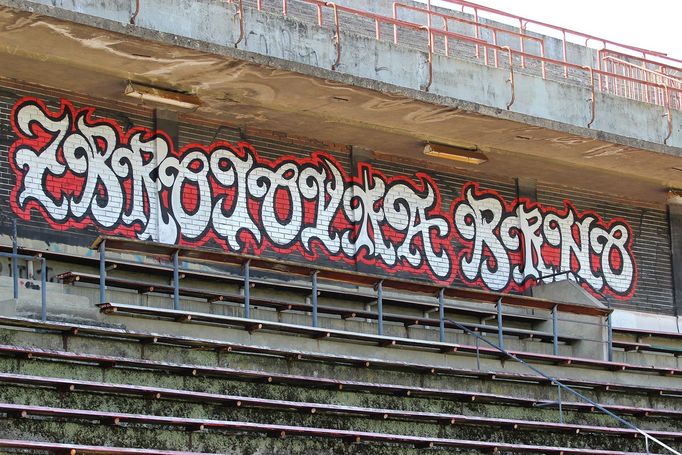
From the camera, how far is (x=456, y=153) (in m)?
20.3

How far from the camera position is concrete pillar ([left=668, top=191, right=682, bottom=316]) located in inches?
906

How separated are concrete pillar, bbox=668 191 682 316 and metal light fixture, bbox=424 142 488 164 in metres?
4.00

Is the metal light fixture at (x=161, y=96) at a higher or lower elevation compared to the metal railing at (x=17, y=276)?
higher

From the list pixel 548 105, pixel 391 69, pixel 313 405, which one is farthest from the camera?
pixel 548 105

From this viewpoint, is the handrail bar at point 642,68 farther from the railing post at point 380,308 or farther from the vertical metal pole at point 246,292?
the vertical metal pole at point 246,292

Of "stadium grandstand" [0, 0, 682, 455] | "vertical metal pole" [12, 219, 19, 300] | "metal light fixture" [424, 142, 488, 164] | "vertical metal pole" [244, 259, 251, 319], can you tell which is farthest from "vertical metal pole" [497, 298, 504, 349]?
"vertical metal pole" [12, 219, 19, 300]

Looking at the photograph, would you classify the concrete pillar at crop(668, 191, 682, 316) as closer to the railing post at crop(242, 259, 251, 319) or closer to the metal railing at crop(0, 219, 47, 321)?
the railing post at crop(242, 259, 251, 319)

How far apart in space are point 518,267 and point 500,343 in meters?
3.16

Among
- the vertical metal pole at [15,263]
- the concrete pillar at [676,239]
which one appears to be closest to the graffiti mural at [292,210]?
the vertical metal pole at [15,263]

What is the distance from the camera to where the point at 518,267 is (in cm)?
2147

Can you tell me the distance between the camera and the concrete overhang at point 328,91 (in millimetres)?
15961

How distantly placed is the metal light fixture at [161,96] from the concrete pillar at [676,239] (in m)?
8.81

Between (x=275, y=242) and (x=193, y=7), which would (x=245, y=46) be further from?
(x=275, y=242)

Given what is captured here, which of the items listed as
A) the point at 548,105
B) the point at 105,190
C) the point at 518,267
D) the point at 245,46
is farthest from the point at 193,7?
the point at 518,267
